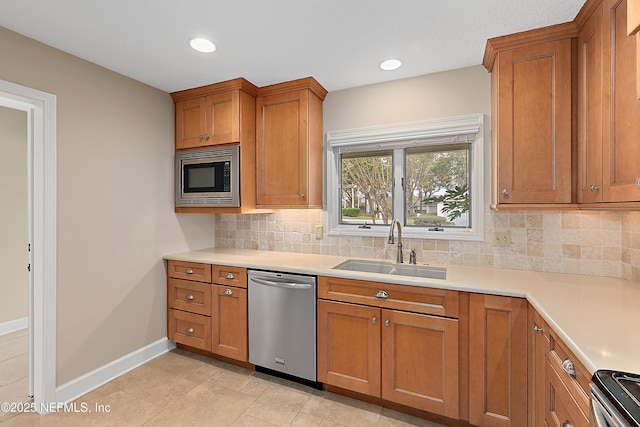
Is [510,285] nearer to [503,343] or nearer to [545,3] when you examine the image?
[503,343]

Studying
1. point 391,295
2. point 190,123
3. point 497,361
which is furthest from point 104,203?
point 497,361

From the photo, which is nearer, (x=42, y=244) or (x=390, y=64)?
(x=42, y=244)

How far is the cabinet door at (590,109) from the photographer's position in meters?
1.51

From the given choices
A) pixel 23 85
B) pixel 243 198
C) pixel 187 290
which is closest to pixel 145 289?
pixel 187 290

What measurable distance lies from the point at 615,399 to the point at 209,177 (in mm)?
2754

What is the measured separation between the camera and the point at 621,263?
6.24ft

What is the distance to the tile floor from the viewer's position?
191cm

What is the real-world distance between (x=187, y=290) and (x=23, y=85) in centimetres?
182

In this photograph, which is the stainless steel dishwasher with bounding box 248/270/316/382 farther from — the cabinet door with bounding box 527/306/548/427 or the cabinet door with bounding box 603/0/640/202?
the cabinet door with bounding box 603/0/640/202

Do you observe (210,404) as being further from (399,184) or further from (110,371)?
(399,184)

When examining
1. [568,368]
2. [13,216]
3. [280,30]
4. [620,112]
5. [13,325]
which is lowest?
[13,325]

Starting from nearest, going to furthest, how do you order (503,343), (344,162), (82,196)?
(503,343)
(82,196)
(344,162)

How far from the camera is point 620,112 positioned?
135 cm

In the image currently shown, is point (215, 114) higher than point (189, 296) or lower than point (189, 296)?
higher
